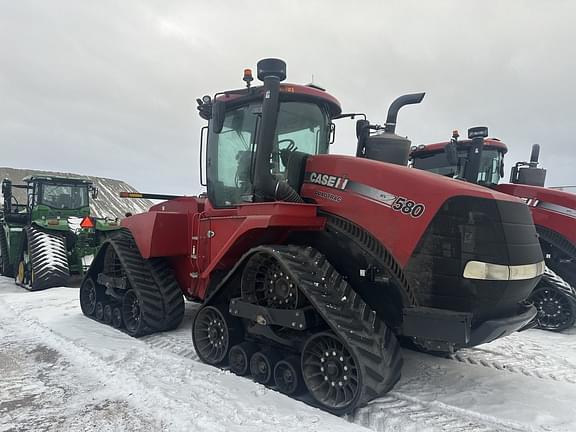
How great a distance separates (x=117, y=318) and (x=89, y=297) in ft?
3.36

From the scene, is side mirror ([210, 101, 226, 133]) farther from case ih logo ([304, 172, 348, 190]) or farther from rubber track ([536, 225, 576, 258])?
rubber track ([536, 225, 576, 258])

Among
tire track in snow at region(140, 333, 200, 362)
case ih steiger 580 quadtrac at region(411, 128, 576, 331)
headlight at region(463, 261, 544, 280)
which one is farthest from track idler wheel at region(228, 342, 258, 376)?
case ih steiger 580 quadtrac at region(411, 128, 576, 331)

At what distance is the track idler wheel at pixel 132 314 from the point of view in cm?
559

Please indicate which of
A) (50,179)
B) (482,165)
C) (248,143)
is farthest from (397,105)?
(50,179)

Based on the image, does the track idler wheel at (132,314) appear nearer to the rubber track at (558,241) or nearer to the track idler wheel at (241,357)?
the track idler wheel at (241,357)

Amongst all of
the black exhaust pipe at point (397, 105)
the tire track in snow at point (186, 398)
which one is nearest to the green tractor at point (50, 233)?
the tire track in snow at point (186, 398)

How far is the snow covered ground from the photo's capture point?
3.21 m

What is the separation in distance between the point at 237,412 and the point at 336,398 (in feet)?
2.56

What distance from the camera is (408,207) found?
3.45m

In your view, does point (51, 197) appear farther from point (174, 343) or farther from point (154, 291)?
point (174, 343)

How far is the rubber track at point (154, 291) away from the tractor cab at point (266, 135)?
148 cm

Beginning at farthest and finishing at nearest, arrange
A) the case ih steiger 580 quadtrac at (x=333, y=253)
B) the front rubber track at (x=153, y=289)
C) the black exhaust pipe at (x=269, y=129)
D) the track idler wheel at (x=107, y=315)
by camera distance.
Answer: the track idler wheel at (x=107, y=315) → the front rubber track at (x=153, y=289) → the black exhaust pipe at (x=269, y=129) → the case ih steiger 580 quadtrac at (x=333, y=253)

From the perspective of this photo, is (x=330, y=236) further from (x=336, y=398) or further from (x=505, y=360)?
(x=505, y=360)

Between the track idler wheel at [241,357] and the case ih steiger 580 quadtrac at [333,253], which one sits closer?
the case ih steiger 580 quadtrac at [333,253]
